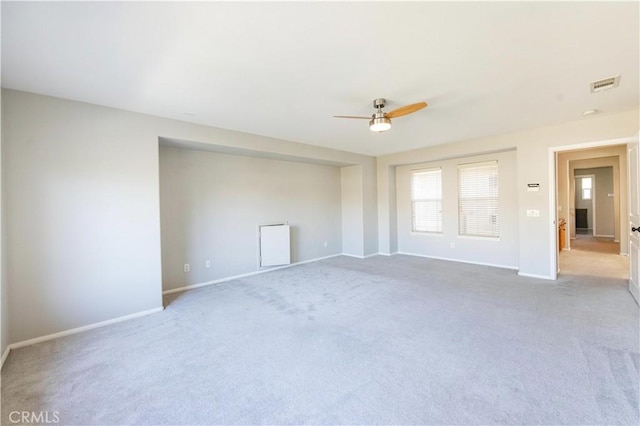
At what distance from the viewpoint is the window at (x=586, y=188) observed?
32.1 feet

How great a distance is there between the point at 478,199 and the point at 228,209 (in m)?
5.00

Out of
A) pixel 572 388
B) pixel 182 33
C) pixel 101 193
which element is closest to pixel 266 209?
pixel 101 193

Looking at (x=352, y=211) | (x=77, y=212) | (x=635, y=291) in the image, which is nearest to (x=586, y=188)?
(x=635, y=291)

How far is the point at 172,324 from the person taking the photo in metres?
3.11

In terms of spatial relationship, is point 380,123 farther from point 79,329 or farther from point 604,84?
point 79,329

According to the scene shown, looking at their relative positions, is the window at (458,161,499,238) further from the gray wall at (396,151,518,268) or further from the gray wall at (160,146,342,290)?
the gray wall at (160,146,342,290)

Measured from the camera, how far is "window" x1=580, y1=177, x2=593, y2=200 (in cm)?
978

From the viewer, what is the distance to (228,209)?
5.02 metres

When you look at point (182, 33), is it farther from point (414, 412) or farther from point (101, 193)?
point (414, 412)

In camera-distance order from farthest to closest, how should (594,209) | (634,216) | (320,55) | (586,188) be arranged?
(586,188)
(594,209)
(634,216)
(320,55)

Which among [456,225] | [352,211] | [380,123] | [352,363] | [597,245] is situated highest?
[380,123]

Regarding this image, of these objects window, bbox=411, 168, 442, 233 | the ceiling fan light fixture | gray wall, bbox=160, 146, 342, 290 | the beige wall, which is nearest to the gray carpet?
the beige wall

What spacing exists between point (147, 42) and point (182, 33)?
0.32 m

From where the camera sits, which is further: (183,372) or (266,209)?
(266,209)
